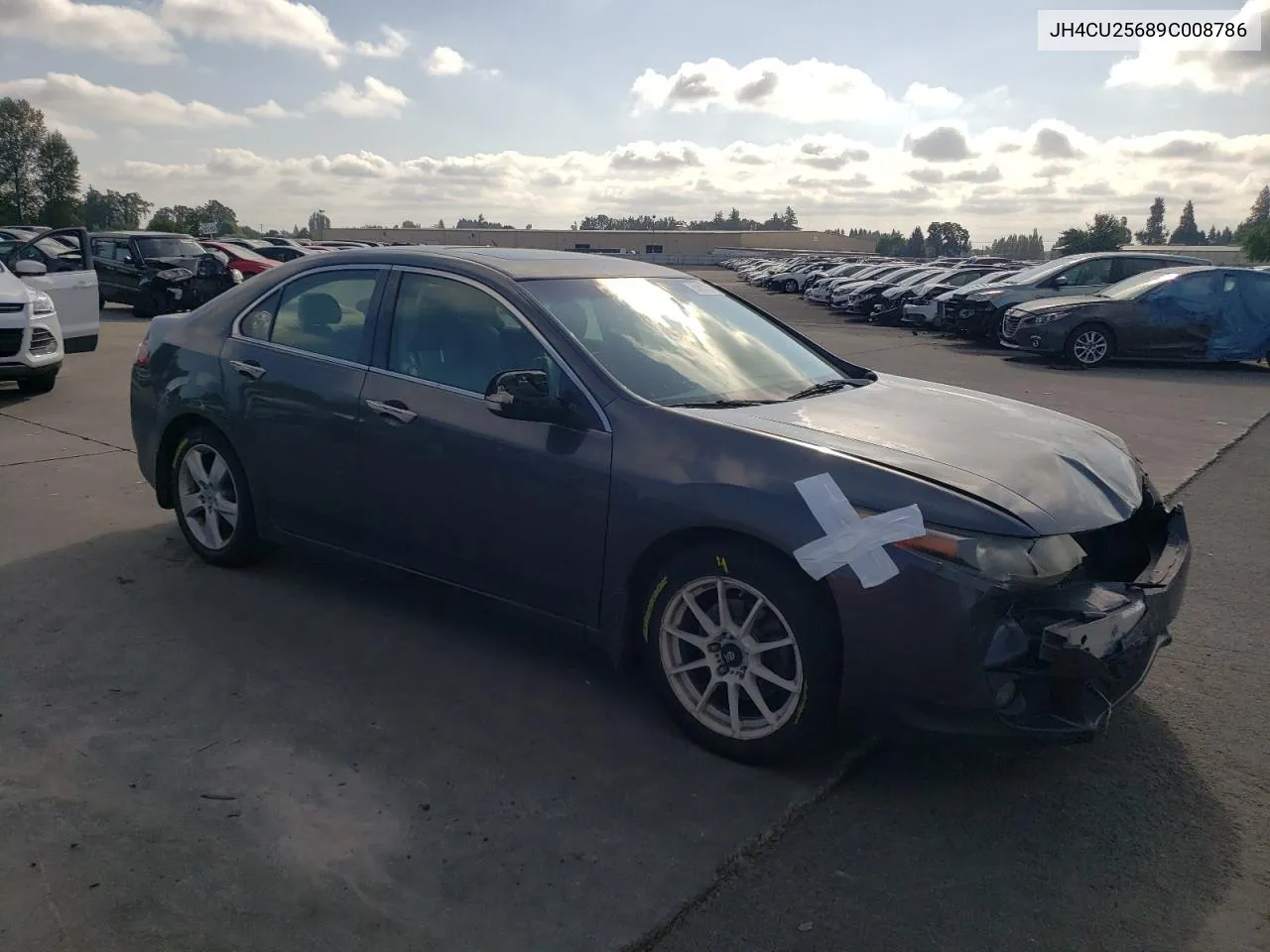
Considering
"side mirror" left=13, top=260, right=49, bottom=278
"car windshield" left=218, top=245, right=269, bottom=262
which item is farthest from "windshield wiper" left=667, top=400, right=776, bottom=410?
"car windshield" left=218, top=245, right=269, bottom=262

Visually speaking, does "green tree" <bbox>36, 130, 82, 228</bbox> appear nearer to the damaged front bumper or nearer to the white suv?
the white suv

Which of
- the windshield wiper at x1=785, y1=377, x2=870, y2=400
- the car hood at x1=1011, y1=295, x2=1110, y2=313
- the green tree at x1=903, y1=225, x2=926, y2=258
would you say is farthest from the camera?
the green tree at x1=903, y1=225, x2=926, y2=258

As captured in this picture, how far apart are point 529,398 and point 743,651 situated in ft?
3.79

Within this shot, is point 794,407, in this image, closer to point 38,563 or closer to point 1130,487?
point 1130,487

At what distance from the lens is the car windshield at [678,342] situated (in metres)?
3.82

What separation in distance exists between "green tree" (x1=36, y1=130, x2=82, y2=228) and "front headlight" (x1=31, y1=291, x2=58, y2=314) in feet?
384

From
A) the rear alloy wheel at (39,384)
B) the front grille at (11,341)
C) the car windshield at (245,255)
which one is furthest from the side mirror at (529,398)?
the car windshield at (245,255)

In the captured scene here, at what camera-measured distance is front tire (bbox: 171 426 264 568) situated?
4.88m

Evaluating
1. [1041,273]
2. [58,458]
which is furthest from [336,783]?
[1041,273]

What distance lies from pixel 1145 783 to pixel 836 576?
125 centimetres

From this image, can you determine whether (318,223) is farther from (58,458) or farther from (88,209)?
(58,458)

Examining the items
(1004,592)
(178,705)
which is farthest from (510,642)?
(1004,592)

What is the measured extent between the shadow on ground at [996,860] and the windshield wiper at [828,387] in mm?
1405

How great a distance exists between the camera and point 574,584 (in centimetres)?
364
